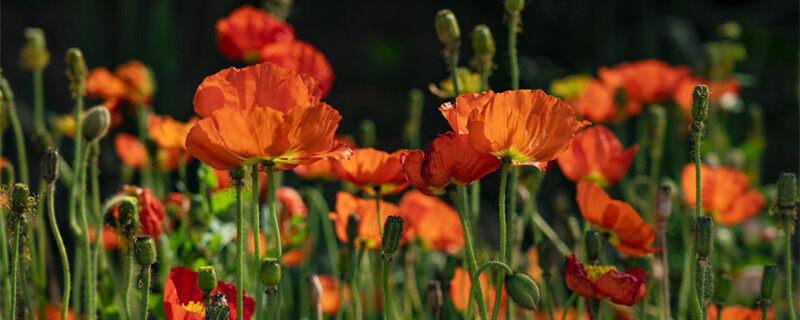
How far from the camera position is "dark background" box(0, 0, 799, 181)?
3.38m

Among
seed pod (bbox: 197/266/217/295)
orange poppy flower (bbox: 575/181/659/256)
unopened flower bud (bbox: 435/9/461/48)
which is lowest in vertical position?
seed pod (bbox: 197/266/217/295)

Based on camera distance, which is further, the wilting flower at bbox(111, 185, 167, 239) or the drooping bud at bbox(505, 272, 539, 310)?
the wilting flower at bbox(111, 185, 167, 239)

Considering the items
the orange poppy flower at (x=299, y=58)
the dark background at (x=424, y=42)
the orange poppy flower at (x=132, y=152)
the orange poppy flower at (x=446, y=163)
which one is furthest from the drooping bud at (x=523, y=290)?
the dark background at (x=424, y=42)

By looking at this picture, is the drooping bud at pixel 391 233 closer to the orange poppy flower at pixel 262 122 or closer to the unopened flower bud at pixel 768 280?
the orange poppy flower at pixel 262 122

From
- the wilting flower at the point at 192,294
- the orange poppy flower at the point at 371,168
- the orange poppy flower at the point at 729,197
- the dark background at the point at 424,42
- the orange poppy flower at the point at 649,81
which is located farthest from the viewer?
the dark background at the point at 424,42

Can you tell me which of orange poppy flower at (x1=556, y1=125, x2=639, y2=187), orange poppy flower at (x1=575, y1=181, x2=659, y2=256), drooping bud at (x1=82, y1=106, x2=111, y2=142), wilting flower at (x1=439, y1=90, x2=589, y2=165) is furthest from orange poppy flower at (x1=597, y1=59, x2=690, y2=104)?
drooping bud at (x1=82, y1=106, x2=111, y2=142)

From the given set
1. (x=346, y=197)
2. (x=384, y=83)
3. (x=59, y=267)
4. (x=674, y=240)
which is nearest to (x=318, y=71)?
(x=346, y=197)

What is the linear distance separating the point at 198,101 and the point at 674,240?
1890mm

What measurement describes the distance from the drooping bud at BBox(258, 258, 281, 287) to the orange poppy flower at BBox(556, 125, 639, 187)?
0.51 metres

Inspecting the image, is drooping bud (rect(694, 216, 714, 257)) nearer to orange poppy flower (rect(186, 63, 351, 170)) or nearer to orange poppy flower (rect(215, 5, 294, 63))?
orange poppy flower (rect(186, 63, 351, 170))

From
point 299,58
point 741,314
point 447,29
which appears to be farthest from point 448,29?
point 741,314

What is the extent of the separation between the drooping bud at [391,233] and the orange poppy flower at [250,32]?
0.72 metres

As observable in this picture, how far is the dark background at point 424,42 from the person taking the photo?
338 cm

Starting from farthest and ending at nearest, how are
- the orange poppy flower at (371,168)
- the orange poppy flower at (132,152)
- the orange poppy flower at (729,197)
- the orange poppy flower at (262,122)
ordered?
the orange poppy flower at (132,152) → the orange poppy flower at (729,197) → the orange poppy flower at (371,168) → the orange poppy flower at (262,122)
